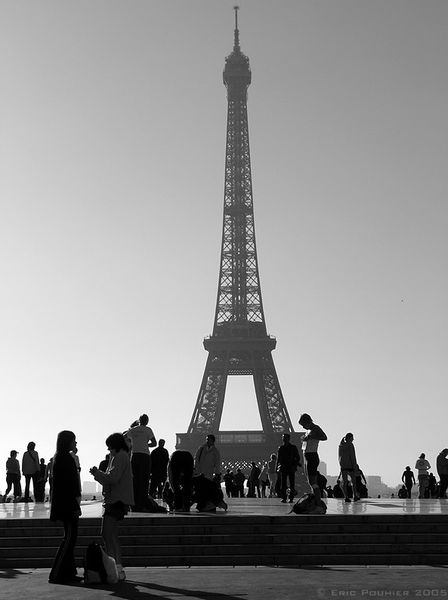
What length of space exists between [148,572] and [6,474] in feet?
51.2

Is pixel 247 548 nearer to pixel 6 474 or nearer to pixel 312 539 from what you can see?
pixel 312 539

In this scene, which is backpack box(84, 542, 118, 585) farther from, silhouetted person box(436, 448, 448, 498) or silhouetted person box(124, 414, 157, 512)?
silhouetted person box(436, 448, 448, 498)

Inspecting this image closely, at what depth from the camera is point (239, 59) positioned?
86375 millimetres

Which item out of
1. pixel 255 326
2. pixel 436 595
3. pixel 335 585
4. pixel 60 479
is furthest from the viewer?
pixel 255 326

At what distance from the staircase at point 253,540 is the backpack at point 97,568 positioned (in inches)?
92.6

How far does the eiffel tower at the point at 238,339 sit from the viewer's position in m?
74.9

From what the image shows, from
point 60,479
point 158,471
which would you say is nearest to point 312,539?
point 60,479

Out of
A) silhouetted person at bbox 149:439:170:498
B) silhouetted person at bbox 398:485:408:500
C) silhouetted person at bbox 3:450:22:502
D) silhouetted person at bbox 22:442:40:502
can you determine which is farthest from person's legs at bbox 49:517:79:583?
silhouetted person at bbox 398:485:408:500

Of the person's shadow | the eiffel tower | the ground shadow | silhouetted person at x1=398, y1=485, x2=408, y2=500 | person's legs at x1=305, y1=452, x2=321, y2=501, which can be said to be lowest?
the person's shadow

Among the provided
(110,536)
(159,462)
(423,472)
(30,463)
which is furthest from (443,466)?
(110,536)

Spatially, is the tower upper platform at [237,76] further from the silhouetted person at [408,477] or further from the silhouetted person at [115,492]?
the silhouetted person at [115,492]

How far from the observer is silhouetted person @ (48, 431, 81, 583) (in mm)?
11367

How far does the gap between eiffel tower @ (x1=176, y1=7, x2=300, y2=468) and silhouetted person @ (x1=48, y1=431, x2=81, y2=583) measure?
2457 inches

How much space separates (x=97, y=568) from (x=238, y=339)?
66.7 m
